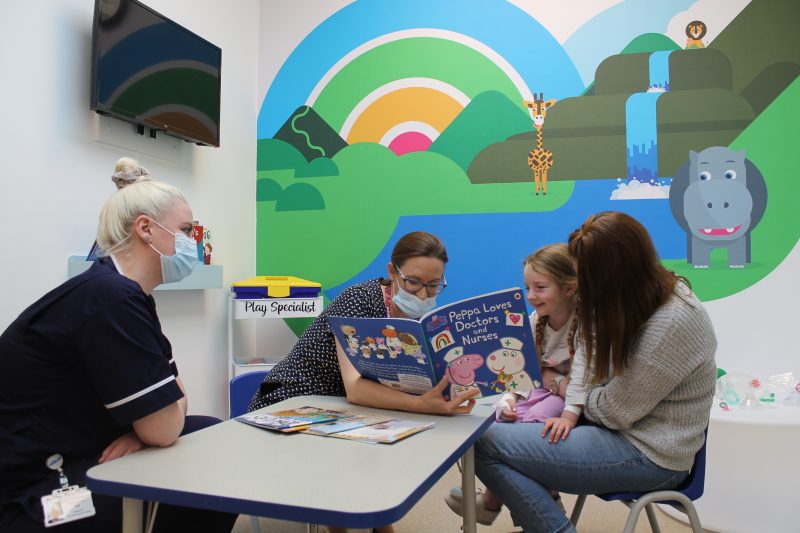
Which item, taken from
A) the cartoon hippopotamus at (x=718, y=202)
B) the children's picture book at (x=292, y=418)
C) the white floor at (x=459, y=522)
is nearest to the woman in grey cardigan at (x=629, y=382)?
the children's picture book at (x=292, y=418)

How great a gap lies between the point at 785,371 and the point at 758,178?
1.01 m

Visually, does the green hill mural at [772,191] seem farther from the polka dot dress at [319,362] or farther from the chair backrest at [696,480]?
the polka dot dress at [319,362]

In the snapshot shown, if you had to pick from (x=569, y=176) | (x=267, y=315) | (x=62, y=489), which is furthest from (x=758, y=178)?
(x=62, y=489)

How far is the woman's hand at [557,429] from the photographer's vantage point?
1.52 metres

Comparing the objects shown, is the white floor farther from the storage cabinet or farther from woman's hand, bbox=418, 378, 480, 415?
woman's hand, bbox=418, 378, 480, 415

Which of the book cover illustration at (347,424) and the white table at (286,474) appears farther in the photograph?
the book cover illustration at (347,424)

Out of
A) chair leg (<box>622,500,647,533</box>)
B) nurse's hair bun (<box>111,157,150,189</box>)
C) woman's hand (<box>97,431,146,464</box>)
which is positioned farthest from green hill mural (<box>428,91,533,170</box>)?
woman's hand (<box>97,431,146,464</box>)

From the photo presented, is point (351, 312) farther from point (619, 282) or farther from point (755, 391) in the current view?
point (755, 391)

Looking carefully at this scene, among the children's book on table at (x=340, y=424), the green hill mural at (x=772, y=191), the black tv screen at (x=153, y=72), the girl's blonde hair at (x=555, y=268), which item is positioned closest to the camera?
the children's book on table at (x=340, y=424)

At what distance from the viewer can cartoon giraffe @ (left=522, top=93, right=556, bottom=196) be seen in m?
3.46

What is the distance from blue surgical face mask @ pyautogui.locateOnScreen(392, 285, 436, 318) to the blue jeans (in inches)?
19.8

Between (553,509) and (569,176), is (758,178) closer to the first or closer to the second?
(569,176)

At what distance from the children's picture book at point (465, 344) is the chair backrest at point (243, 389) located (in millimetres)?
1620

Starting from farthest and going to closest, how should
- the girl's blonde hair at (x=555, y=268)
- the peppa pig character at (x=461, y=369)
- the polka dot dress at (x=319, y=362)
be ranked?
1. the girl's blonde hair at (x=555, y=268)
2. the polka dot dress at (x=319, y=362)
3. the peppa pig character at (x=461, y=369)
